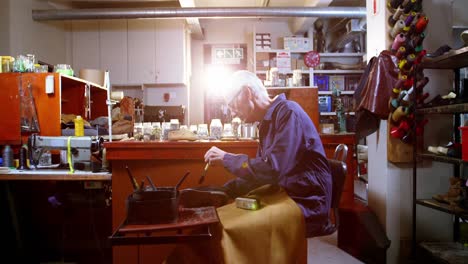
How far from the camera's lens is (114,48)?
19.6ft

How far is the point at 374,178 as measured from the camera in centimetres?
297

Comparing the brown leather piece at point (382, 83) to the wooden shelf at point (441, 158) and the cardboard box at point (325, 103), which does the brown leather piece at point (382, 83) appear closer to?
the wooden shelf at point (441, 158)

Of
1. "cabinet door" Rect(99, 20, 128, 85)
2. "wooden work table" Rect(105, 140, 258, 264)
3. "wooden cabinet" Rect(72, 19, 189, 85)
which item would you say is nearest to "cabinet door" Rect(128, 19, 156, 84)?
"wooden cabinet" Rect(72, 19, 189, 85)

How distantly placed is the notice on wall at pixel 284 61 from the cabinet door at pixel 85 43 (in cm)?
315

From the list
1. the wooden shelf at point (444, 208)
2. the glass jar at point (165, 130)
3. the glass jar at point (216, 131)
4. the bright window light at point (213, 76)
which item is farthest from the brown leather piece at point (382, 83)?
the bright window light at point (213, 76)

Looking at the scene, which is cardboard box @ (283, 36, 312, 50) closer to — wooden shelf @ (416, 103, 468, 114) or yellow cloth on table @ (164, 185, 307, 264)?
wooden shelf @ (416, 103, 468, 114)

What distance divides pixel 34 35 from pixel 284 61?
4.00m

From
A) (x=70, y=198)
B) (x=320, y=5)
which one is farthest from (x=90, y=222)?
(x=320, y=5)

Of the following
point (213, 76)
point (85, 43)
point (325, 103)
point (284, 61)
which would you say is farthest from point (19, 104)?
point (325, 103)

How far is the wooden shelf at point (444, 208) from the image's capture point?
2.22 meters

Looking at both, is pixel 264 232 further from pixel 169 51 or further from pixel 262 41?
pixel 262 41

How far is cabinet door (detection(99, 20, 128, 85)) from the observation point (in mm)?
5957

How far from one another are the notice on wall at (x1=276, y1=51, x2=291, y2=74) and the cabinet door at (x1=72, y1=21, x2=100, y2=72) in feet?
10.3

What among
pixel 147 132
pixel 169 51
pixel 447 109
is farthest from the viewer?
pixel 169 51
